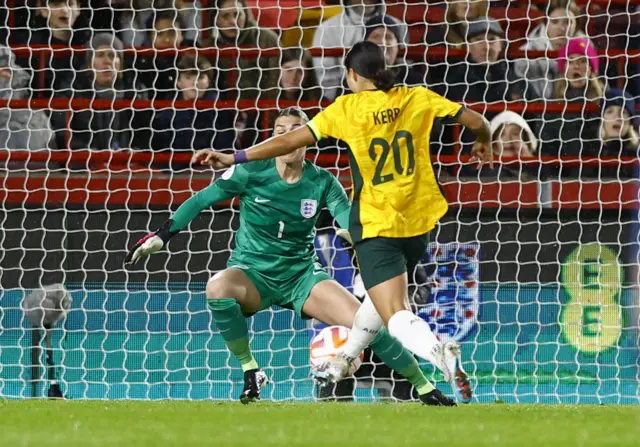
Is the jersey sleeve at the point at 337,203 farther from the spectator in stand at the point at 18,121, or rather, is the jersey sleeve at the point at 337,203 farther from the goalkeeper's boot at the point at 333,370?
the spectator in stand at the point at 18,121

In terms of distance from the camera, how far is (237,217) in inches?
316

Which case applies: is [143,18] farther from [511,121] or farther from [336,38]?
[511,121]

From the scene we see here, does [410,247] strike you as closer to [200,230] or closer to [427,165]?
[427,165]

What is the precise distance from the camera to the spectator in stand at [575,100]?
27.2 feet

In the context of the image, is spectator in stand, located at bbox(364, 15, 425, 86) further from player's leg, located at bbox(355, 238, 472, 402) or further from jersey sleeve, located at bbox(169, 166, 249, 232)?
player's leg, located at bbox(355, 238, 472, 402)

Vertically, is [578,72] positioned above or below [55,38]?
above

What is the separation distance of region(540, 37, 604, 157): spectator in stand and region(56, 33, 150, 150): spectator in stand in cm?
271

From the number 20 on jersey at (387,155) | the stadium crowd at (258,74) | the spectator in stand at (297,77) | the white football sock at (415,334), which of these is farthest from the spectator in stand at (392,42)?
the white football sock at (415,334)

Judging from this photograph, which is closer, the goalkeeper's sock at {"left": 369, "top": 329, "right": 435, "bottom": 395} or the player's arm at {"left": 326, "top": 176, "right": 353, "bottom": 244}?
the goalkeeper's sock at {"left": 369, "top": 329, "right": 435, "bottom": 395}

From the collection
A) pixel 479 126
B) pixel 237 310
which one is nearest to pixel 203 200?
pixel 237 310

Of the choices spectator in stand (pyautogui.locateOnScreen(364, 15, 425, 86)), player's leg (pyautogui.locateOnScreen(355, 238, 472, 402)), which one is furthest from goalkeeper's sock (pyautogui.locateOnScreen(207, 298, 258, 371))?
spectator in stand (pyautogui.locateOnScreen(364, 15, 425, 86))

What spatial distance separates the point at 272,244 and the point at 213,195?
383 mm

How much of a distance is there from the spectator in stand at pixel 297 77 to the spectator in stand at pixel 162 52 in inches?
28.4

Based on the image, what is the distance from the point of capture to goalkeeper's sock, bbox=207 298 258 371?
6.23 m
